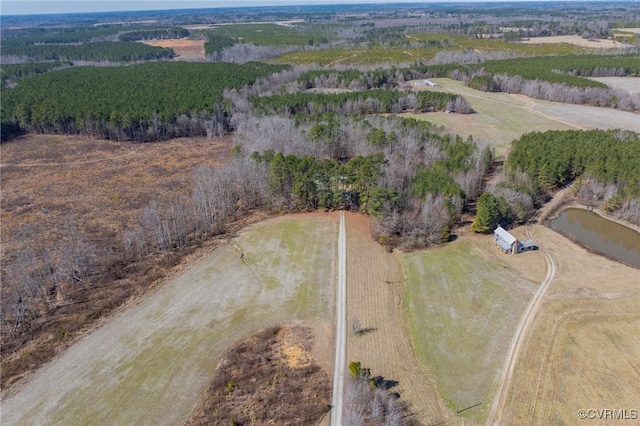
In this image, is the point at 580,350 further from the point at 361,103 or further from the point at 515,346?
the point at 361,103

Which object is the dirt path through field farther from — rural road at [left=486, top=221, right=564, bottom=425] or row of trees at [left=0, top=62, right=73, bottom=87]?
row of trees at [left=0, top=62, right=73, bottom=87]

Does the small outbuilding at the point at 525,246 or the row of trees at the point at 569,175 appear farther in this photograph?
the row of trees at the point at 569,175

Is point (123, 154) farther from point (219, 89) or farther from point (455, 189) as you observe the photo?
point (455, 189)

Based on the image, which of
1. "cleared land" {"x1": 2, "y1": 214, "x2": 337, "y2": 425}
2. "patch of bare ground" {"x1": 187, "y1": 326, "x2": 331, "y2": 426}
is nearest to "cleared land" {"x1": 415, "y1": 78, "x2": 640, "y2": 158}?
"cleared land" {"x1": 2, "y1": 214, "x2": 337, "y2": 425}

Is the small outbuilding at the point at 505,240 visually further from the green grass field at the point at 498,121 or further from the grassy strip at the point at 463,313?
the green grass field at the point at 498,121

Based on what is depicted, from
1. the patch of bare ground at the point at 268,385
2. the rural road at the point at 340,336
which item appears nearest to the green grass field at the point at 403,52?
the rural road at the point at 340,336

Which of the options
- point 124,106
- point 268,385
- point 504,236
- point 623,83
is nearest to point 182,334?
point 268,385
